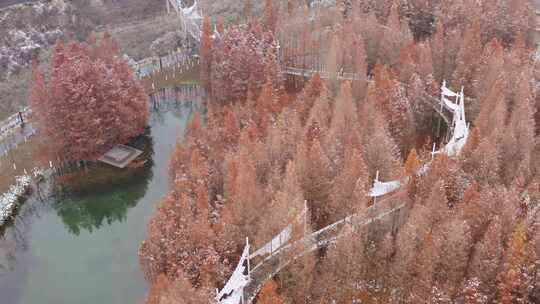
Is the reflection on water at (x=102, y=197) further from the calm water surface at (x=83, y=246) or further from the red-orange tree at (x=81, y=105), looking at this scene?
the red-orange tree at (x=81, y=105)

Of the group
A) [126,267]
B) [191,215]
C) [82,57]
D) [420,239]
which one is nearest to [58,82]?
[82,57]

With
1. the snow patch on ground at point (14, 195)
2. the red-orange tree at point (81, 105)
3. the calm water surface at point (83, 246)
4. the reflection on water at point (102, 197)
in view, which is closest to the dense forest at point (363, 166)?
the calm water surface at point (83, 246)

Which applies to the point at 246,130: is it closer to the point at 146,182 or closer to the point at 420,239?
the point at 146,182

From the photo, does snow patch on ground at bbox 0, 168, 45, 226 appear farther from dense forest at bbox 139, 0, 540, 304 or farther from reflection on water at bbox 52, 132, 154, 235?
dense forest at bbox 139, 0, 540, 304

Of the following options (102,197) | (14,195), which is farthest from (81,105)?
(14,195)

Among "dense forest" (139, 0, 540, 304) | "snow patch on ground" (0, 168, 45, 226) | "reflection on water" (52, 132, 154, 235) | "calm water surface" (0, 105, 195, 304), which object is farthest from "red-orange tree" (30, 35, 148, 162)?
"dense forest" (139, 0, 540, 304)

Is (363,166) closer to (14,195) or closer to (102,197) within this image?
(102,197)

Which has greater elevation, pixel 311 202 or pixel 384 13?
pixel 384 13
